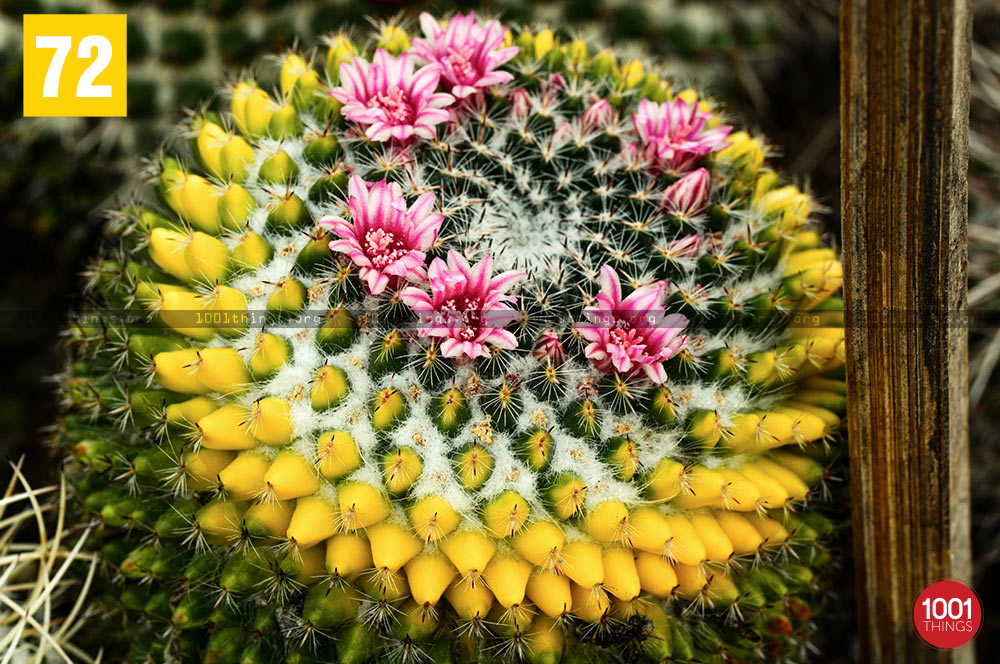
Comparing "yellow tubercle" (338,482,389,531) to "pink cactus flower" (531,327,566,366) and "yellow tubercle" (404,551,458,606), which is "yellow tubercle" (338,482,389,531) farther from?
"pink cactus flower" (531,327,566,366)

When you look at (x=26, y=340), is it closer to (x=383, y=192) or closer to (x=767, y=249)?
(x=383, y=192)

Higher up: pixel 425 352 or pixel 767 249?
pixel 767 249

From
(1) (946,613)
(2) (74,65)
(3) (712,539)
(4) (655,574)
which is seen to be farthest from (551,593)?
(2) (74,65)

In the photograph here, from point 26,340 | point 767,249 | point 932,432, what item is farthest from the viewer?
point 26,340

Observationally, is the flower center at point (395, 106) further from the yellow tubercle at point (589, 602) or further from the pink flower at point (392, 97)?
the yellow tubercle at point (589, 602)

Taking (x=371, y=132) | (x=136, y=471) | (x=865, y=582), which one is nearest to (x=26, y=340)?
(x=136, y=471)

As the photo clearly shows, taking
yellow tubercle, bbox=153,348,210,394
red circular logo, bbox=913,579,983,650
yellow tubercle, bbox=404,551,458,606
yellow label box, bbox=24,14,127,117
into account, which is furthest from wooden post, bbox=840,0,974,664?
yellow label box, bbox=24,14,127,117
